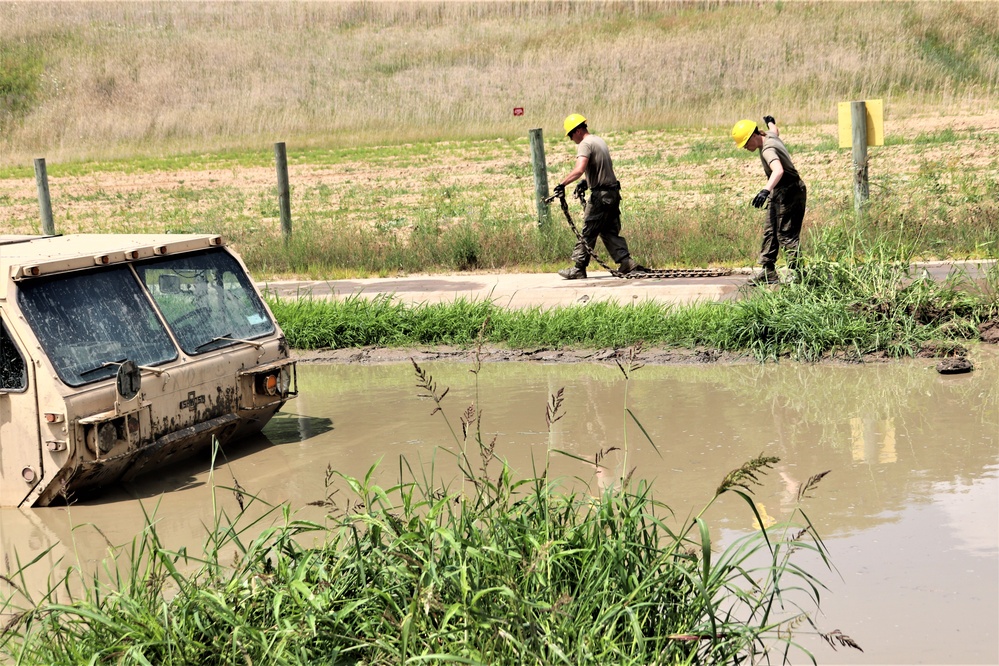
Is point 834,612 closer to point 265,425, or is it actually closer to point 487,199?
point 265,425

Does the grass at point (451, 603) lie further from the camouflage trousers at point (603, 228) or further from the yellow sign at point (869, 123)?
the yellow sign at point (869, 123)

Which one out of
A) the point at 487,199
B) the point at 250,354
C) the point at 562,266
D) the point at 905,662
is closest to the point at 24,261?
the point at 250,354

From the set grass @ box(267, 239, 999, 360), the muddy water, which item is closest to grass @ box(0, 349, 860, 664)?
the muddy water

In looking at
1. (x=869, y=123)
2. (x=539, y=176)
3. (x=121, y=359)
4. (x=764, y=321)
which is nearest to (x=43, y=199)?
(x=539, y=176)

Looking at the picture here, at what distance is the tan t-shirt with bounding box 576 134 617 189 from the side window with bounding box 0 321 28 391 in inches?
263

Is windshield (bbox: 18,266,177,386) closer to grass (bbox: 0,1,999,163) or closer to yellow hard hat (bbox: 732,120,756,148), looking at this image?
yellow hard hat (bbox: 732,120,756,148)

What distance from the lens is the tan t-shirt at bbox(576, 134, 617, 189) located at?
12297 millimetres

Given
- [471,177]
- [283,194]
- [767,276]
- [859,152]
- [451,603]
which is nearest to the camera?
[451,603]

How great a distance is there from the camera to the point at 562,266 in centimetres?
1349

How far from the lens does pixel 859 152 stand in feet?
39.4

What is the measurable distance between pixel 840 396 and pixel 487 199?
12.4 m

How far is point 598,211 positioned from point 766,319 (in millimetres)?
2985

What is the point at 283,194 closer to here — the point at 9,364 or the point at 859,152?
the point at 859,152

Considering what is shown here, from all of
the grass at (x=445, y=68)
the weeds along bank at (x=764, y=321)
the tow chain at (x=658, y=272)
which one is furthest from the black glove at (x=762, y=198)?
the grass at (x=445, y=68)
